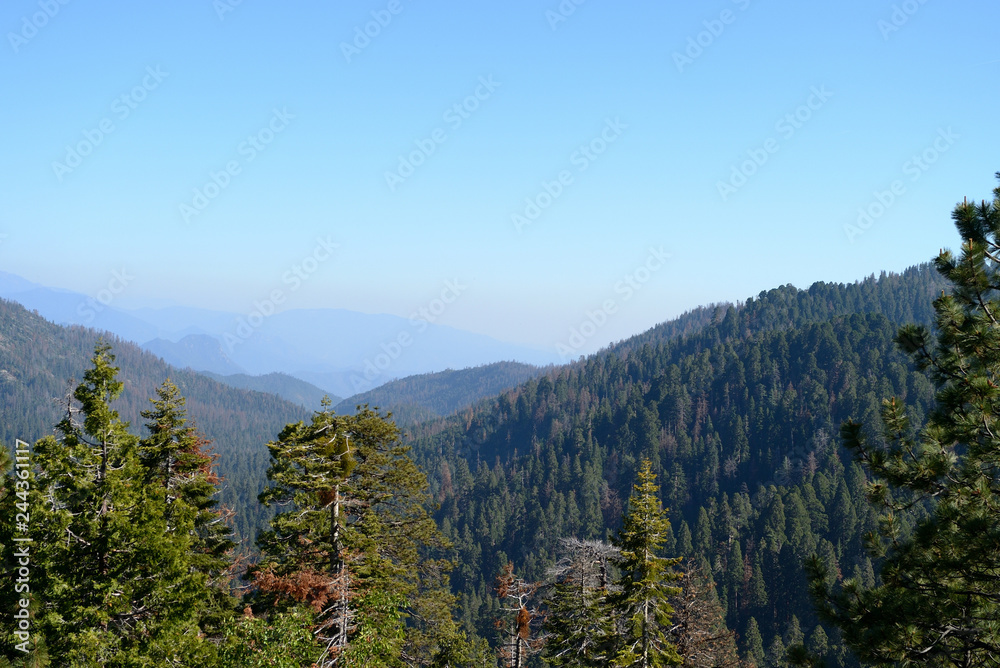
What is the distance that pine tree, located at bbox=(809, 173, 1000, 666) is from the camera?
931cm

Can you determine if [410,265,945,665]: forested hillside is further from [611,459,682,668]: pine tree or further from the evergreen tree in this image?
[611,459,682,668]: pine tree

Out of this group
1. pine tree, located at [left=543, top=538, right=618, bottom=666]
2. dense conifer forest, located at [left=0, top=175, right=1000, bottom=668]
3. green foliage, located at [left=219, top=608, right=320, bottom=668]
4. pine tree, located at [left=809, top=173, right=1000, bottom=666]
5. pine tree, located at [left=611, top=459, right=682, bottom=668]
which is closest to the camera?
pine tree, located at [left=809, top=173, right=1000, bottom=666]

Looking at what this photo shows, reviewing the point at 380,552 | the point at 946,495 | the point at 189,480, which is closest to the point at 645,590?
the point at 380,552

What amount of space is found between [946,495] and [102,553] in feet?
47.5

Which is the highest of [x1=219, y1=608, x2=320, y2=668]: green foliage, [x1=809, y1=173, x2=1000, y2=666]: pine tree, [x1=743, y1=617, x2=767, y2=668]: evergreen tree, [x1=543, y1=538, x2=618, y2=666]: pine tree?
[x1=809, y1=173, x2=1000, y2=666]: pine tree

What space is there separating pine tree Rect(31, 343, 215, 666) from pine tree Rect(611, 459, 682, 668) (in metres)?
11.2

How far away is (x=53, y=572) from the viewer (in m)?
11.8

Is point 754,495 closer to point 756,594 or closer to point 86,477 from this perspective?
point 756,594

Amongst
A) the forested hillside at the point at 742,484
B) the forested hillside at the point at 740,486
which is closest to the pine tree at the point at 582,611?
the forested hillside at the point at 740,486

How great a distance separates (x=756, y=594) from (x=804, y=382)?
102 meters

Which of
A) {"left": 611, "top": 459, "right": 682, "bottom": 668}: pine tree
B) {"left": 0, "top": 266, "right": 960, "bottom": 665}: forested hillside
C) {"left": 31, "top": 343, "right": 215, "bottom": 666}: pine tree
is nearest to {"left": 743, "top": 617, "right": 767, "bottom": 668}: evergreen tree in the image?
{"left": 0, "top": 266, "right": 960, "bottom": 665}: forested hillside

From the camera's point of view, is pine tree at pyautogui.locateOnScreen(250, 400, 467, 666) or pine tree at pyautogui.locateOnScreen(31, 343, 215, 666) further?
pine tree at pyautogui.locateOnScreen(250, 400, 467, 666)

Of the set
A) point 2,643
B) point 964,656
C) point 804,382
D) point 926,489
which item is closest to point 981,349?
point 926,489

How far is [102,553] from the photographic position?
12.1 meters
